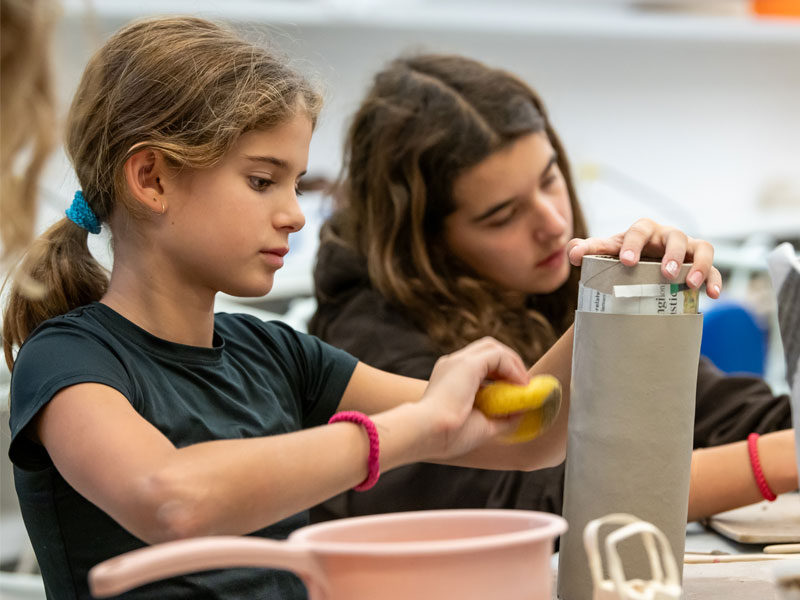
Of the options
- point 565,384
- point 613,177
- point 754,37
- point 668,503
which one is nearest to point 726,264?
point 613,177

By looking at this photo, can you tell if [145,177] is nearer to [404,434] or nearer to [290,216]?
[290,216]

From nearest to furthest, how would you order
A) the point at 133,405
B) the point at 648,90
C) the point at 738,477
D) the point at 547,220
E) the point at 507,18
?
1. the point at 133,405
2. the point at 738,477
3. the point at 547,220
4. the point at 507,18
5. the point at 648,90

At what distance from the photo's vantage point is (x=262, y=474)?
67 cm

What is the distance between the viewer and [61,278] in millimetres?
967

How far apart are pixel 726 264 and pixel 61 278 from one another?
97.7 inches

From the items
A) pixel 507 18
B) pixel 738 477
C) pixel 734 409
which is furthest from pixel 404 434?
pixel 507 18

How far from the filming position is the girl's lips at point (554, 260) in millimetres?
1433

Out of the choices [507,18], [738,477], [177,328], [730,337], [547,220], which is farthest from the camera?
[507,18]

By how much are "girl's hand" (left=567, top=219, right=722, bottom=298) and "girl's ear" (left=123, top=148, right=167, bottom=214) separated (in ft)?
1.22

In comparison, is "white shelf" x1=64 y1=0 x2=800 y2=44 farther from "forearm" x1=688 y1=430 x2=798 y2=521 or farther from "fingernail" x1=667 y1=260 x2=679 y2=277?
"fingernail" x1=667 y1=260 x2=679 y2=277

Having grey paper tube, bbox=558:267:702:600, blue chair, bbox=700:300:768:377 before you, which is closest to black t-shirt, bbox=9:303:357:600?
grey paper tube, bbox=558:267:702:600

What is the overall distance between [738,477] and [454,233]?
59cm

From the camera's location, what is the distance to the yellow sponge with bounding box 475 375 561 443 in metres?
0.75

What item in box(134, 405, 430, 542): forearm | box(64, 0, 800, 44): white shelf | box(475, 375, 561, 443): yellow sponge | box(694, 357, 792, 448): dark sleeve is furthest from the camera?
box(64, 0, 800, 44): white shelf
